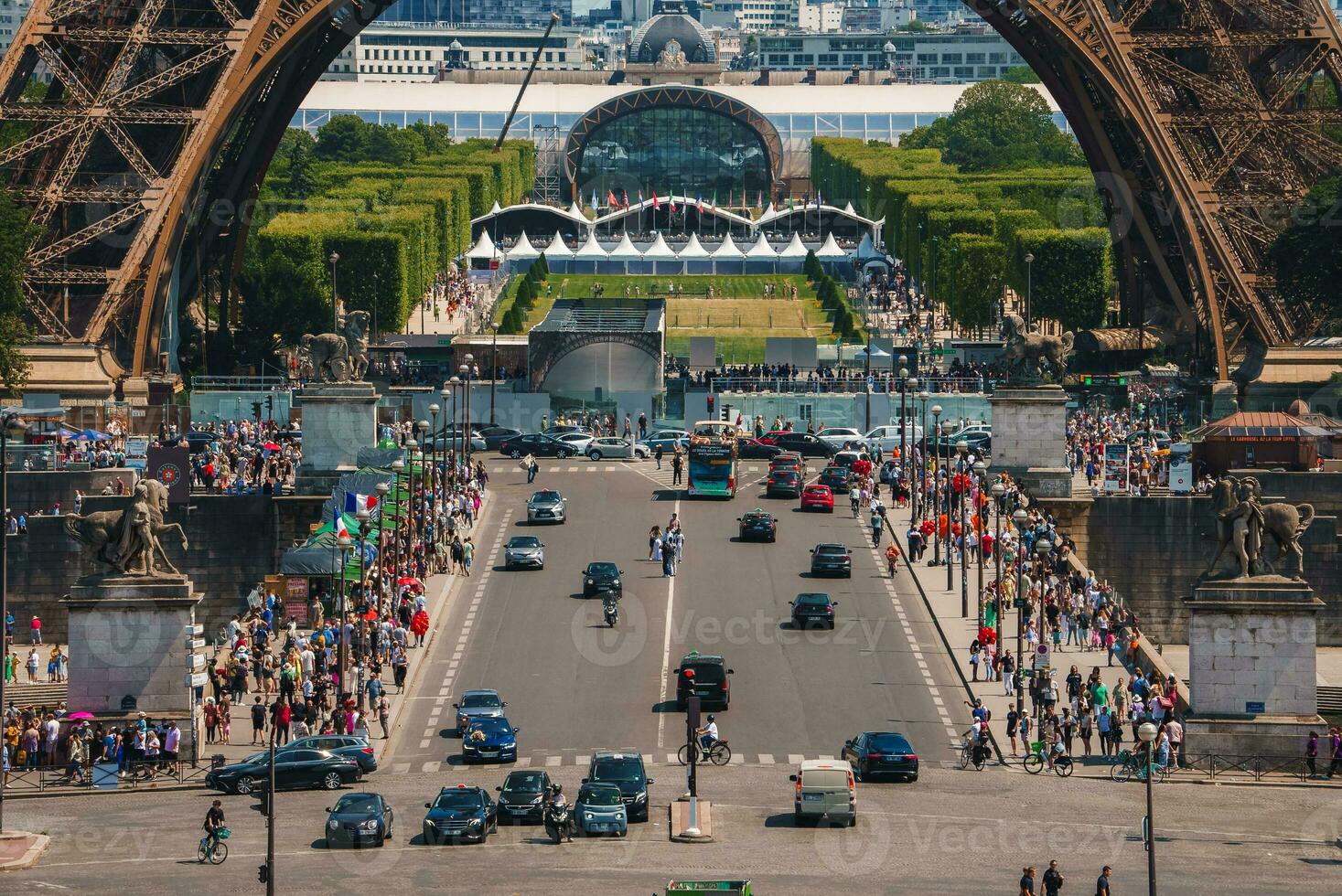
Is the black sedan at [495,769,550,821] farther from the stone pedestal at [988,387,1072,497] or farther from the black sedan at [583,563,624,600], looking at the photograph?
the stone pedestal at [988,387,1072,497]

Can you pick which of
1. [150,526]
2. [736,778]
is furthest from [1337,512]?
[150,526]

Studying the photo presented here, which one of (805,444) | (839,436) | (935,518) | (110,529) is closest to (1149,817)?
→ (110,529)

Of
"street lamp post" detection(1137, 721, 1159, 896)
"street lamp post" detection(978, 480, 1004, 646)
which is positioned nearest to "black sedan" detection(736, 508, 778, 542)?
"street lamp post" detection(978, 480, 1004, 646)

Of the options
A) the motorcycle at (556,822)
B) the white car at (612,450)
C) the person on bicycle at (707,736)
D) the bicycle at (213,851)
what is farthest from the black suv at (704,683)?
the white car at (612,450)

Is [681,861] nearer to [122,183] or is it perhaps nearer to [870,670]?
[870,670]

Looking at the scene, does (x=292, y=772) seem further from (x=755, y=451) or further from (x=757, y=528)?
(x=755, y=451)

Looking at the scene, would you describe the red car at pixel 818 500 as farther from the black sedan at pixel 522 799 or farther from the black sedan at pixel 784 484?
the black sedan at pixel 522 799

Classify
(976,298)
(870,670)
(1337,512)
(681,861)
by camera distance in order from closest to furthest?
(681,861)
(870,670)
(1337,512)
(976,298)
